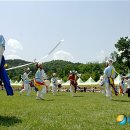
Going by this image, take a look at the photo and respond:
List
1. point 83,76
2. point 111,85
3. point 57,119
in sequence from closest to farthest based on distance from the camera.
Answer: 1. point 57,119
2. point 111,85
3. point 83,76

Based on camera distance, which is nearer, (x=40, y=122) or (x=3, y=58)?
(x=40, y=122)

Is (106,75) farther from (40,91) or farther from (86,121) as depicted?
(86,121)

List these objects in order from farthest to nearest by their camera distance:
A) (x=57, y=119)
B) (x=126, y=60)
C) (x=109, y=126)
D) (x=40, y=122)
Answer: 1. (x=126, y=60)
2. (x=57, y=119)
3. (x=40, y=122)
4. (x=109, y=126)

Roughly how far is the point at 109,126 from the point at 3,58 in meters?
3.87

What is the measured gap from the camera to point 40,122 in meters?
8.86

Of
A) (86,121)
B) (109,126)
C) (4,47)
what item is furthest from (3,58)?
(109,126)

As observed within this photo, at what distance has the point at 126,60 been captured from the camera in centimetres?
9925

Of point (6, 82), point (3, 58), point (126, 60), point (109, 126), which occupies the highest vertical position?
point (126, 60)

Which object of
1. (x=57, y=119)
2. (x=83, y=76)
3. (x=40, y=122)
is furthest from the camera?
(x=83, y=76)

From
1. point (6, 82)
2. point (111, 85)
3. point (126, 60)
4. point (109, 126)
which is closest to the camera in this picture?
point (109, 126)

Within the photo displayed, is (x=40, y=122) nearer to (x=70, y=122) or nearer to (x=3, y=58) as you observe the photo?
(x=70, y=122)

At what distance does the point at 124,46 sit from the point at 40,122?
94677mm

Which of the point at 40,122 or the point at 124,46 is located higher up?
the point at 124,46

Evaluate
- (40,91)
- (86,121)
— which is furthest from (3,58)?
(40,91)
